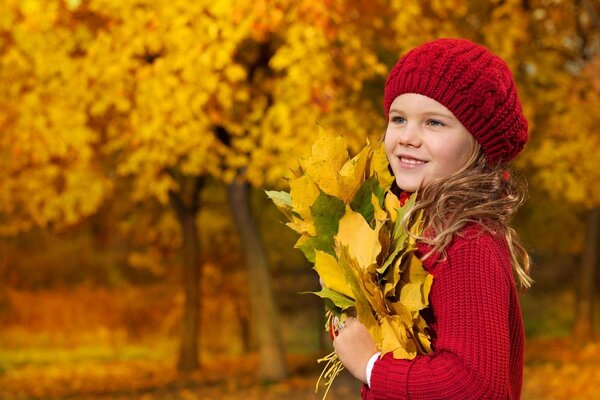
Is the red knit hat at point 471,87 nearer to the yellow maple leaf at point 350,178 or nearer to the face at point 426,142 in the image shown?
the face at point 426,142

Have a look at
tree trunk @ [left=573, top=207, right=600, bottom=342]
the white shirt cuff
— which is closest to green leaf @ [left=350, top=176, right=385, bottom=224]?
the white shirt cuff

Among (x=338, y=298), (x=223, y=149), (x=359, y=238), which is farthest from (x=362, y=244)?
(x=223, y=149)

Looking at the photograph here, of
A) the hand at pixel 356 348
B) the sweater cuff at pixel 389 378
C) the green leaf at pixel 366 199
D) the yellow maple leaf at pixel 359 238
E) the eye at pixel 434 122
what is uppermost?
the eye at pixel 434 122

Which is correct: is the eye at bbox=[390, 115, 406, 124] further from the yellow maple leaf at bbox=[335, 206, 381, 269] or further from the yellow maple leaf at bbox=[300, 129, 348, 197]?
the yellow maple leaf at bbox=[335, 206, 381, 269]

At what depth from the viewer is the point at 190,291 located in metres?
15.5

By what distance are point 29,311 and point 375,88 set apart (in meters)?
13.0

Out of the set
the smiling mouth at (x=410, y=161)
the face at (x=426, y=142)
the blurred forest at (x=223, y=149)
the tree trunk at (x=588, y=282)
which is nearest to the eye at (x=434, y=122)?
the face at (x=426, y=142)

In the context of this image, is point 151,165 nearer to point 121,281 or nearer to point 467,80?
point 467,80

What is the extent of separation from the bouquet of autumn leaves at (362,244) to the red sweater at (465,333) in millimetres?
47

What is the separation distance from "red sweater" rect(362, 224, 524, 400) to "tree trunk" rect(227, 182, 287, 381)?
10.7 m

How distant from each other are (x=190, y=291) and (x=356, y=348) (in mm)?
13217

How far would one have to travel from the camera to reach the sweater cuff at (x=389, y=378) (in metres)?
2.29

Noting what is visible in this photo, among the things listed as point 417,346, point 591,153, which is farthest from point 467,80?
point 591,153

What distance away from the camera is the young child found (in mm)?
2199
